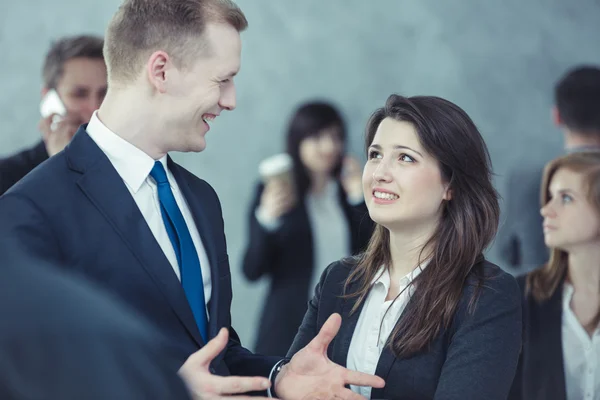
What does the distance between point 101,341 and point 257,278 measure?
123 inches

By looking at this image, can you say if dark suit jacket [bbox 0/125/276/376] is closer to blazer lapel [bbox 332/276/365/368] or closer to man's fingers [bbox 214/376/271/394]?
man's fingers [bbox 214/376/271/394]

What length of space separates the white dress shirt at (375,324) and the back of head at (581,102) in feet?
5.68

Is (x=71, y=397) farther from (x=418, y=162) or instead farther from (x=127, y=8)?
(x=418, y=162)

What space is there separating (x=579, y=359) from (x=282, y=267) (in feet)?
4.37

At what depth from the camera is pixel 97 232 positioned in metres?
1.44

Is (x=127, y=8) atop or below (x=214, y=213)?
atop

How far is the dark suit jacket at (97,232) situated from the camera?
1.39m

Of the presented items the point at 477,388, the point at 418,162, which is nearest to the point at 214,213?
the point at 418,162

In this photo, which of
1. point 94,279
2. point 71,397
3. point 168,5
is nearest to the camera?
point 71,397

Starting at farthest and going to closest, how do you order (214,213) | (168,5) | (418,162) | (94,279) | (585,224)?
(585,224)
(418,162)
(214,213)
(168,5)
(94,279)

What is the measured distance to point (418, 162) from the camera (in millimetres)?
1973

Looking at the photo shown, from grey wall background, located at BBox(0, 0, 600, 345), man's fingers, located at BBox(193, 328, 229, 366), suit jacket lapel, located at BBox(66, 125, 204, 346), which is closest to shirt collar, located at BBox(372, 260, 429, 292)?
suit jacket lapel, located at BBox(66, 125, 204, 346)

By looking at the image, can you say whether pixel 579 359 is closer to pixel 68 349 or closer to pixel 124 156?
pixel 124 156

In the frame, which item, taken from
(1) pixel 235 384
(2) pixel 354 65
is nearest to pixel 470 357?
(1) pixel 235 384
